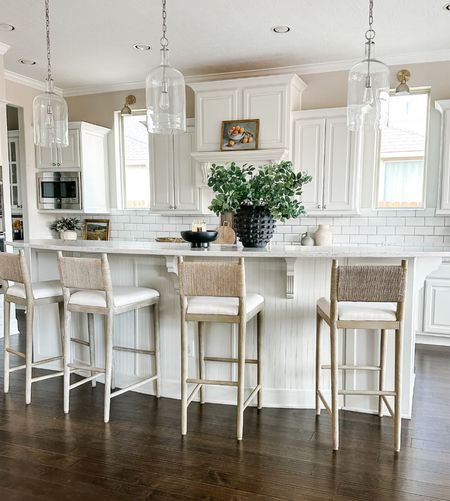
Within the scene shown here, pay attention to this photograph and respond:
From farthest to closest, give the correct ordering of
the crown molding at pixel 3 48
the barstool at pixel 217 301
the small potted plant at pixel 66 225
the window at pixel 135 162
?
the small potted plant at pixel 66 225
the window at pixel 135 162
the crown molding at pixel 3 48
the barstool at pixel 217 301

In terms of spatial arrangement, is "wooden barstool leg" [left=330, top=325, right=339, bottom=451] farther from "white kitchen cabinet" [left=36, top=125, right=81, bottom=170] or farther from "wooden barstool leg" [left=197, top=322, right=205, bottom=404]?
"white kitchen cabinet" [left=36, top=125, right=81, bottom=170]

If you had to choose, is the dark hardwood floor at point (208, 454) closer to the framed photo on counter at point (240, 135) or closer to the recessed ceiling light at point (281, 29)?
the framed photo on counter at point (240, 135)

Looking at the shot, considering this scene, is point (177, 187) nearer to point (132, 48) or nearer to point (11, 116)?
point (132, 48)

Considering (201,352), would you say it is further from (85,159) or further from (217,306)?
(85,159)

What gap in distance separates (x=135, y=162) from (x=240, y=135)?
175 centimetres

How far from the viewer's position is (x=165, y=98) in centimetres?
283

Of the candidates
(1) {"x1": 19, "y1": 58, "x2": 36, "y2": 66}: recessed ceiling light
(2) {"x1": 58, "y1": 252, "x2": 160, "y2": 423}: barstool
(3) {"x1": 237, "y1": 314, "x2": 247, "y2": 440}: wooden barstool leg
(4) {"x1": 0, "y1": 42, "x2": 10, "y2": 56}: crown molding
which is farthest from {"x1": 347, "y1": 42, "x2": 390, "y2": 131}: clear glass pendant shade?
(1) {"x1": 19, "y1": 58, "x2": 36, "y2": 66}: recessed ceiling light

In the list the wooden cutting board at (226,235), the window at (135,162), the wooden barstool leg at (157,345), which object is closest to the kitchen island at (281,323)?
the wooden barstool leg at (157,345)

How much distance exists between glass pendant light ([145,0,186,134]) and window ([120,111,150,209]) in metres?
2.89

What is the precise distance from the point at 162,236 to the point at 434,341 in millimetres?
3397

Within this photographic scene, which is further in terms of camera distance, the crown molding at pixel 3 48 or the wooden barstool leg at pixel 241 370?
the crown molding at pixel 3 48

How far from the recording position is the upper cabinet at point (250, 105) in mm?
4629

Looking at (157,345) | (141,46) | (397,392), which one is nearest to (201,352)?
(157,345)

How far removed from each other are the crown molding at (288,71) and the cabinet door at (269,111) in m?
0.50
